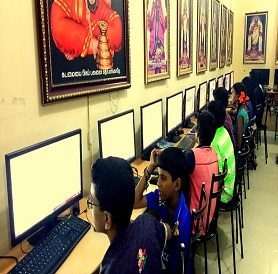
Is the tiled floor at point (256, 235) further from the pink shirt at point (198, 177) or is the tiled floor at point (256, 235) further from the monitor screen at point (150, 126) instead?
the monitor screen at point (150, 126)

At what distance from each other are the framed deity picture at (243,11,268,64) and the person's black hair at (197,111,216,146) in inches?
210

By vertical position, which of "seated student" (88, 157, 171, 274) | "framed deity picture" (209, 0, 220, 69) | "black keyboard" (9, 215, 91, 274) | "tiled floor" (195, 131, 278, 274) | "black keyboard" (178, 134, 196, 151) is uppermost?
"framed deity picture" (209, 0, 220, 69)

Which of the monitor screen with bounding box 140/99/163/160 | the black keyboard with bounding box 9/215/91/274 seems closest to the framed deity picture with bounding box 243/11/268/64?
the monitor screen with bounding box 140/99/163/160

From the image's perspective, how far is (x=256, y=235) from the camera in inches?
112

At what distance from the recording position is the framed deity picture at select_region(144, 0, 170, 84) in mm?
2789

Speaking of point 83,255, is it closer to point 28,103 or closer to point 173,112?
point 28,103

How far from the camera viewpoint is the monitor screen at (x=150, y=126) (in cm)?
248

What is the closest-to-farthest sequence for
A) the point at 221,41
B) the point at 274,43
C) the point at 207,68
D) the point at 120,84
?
the point at 120,84 < the point at 207,68 < the point at 221,41 < the point at 274,43

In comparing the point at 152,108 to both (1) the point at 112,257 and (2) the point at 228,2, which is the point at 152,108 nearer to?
(1) the point at 112,257

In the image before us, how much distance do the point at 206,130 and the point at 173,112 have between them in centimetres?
103

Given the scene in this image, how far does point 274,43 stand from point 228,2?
4.32ft

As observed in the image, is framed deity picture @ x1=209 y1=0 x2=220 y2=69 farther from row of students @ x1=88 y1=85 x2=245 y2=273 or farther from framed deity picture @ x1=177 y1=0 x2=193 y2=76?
row of students @ x1=88 y1=85 x2=245 y2=273

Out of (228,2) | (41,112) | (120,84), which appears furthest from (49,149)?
(228,2)

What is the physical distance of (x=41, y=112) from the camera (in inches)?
62.9
